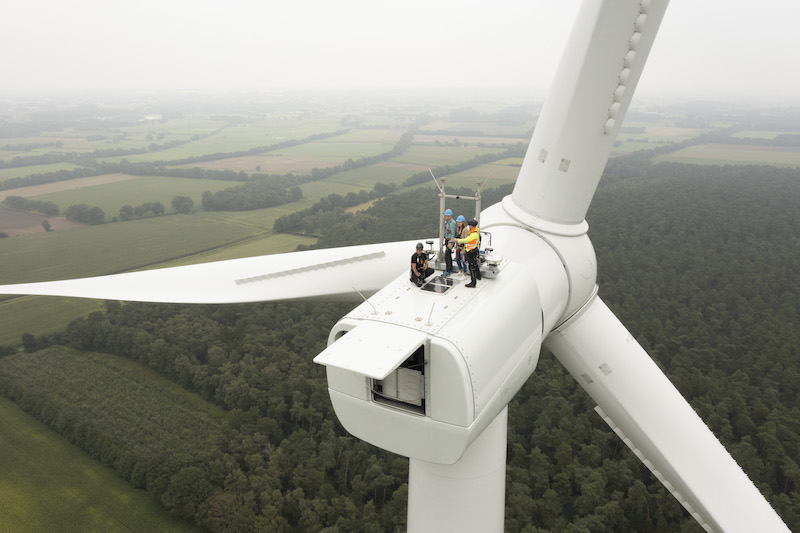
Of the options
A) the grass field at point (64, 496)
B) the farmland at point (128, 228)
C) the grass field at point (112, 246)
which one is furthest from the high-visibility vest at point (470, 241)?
the grass field at point (112, 246)

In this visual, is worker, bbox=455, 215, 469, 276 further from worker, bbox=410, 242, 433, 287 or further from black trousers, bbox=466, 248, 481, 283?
worker, bbox=410, 242, 433, 287

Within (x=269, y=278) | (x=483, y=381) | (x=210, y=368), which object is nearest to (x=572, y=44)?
(x=483, y=381)

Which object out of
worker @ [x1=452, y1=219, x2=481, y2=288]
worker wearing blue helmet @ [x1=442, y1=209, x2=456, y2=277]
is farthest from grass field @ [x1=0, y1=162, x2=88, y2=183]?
worker @ [x1=452, y1=219, x2=481, y2=288]

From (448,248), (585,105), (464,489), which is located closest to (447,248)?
(448,248)

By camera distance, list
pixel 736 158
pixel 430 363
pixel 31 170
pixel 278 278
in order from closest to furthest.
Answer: pixel 430 363 → pixel 278 278 → pixel 31 170 → pixel 736 158

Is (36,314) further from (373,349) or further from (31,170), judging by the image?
(31,170)

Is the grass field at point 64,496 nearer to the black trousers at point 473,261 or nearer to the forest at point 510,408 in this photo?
the forest at point 510,408

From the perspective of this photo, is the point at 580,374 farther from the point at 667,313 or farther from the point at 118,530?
the point at 667,313
